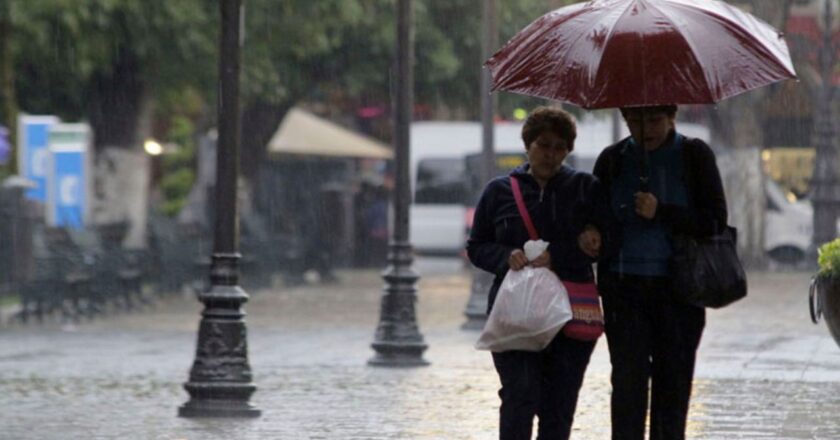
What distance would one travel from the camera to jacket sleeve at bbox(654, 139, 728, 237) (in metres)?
7.84

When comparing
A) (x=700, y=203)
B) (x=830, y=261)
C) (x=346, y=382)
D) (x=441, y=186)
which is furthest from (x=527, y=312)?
(x=441, y=186)

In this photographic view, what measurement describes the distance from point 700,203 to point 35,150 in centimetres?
2137

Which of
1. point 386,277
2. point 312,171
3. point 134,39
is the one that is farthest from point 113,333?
point 312,171

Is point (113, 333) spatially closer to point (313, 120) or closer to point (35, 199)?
point (35, 199)

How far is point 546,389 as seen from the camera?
7.87m

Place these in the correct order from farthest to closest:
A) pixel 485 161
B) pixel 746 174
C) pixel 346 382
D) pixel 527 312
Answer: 1. pixel 746 174
2. pixel 485 161
3. pixel 346 382
4. pixel 527 312

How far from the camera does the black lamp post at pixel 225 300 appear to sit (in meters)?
11.8

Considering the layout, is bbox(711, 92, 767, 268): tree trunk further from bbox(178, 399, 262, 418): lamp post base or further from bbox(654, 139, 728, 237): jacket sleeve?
bbox(654, 139, 728, 237): jacket sleeve

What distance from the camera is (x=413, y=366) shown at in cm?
1552

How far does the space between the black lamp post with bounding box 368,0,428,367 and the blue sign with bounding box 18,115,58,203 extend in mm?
12538

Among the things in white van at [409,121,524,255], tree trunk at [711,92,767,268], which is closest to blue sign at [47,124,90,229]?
tree trunk at [711,92,767,268]

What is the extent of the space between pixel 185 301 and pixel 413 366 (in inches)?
465

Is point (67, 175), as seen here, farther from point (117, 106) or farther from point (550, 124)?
point (550, 124)

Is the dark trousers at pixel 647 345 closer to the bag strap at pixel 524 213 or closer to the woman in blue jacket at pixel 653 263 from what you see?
the woman in blue jacket at pixel 653 263
